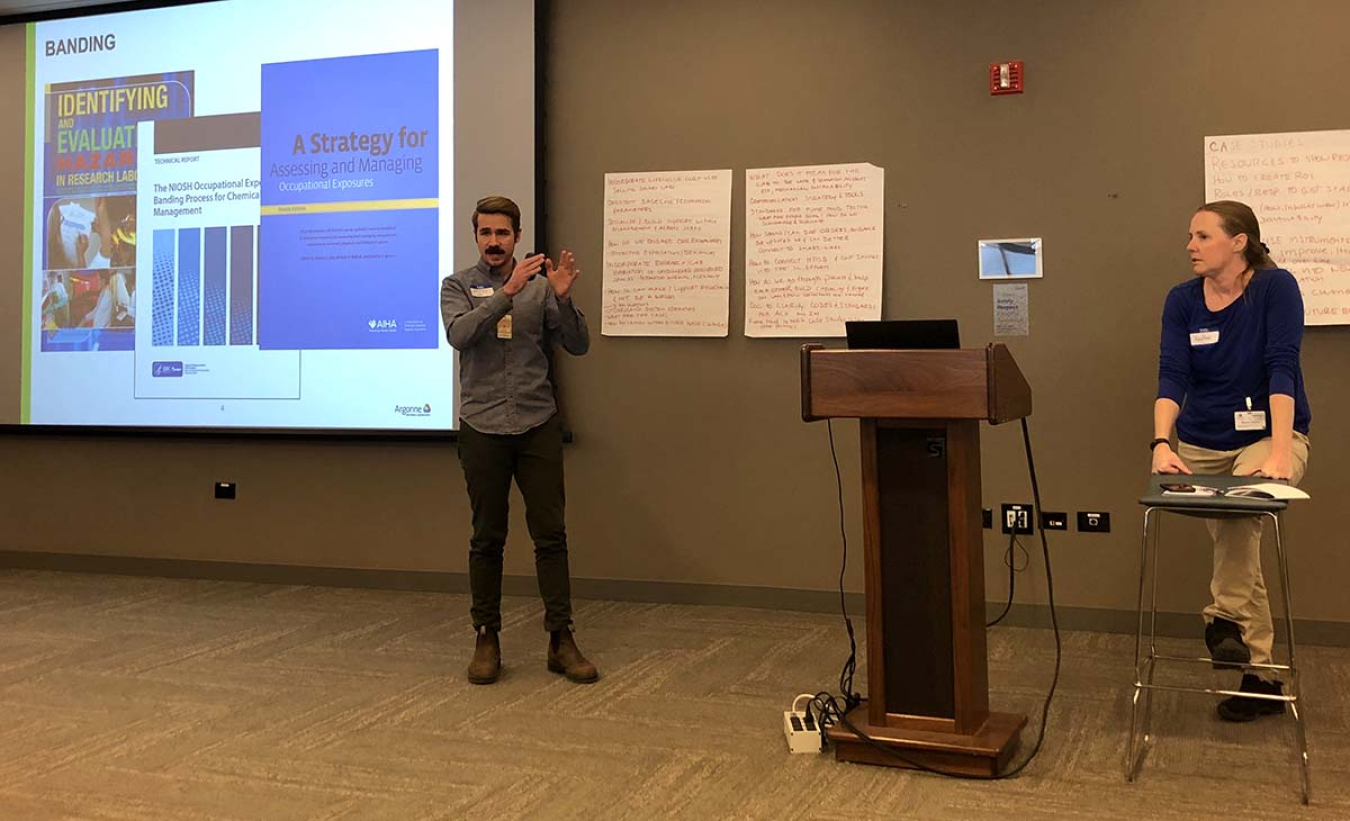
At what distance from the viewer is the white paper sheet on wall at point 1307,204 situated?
3.80 metres

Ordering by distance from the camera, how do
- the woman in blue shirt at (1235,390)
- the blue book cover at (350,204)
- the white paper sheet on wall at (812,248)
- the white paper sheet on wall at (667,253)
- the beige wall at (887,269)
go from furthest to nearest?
the blue book cover at (350,204), the white paper sheet on wall at (667,253), the white paper sheet on wall at (812,248), the beige wall at (887,269), the woman in blue shirt at (1235,390)

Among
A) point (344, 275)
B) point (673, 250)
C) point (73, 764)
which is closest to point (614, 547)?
point (673, 250)

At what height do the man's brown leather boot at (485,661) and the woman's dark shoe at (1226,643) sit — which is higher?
the woman's dark shoe at (1226,643)

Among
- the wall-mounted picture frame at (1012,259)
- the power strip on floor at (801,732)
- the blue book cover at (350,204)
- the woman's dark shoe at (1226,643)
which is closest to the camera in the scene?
the power strip on floor at (801,732)

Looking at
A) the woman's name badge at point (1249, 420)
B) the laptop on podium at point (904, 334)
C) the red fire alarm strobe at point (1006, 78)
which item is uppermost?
the red fire alarm strobe at point (1006, 78)

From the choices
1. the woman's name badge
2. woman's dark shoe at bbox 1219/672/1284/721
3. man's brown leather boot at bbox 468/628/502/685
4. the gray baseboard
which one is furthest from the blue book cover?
woman's dark shoe at bbox 1219/672/1284/721

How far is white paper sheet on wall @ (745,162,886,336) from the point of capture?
4293mm

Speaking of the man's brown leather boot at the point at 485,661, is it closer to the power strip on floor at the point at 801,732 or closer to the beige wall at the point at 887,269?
the power strip on floor at the point at 801,732

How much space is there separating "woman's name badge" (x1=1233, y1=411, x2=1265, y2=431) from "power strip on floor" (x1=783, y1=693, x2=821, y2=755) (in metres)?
1.38

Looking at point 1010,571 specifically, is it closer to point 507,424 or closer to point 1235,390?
point 1235,390

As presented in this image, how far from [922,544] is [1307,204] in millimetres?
2224

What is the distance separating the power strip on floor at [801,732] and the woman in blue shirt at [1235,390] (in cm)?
112

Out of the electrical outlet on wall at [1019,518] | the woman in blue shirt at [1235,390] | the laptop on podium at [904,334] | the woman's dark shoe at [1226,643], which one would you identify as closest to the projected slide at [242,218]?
the electrical outlet on wall at [1019,518]

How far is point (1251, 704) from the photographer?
299 cm
